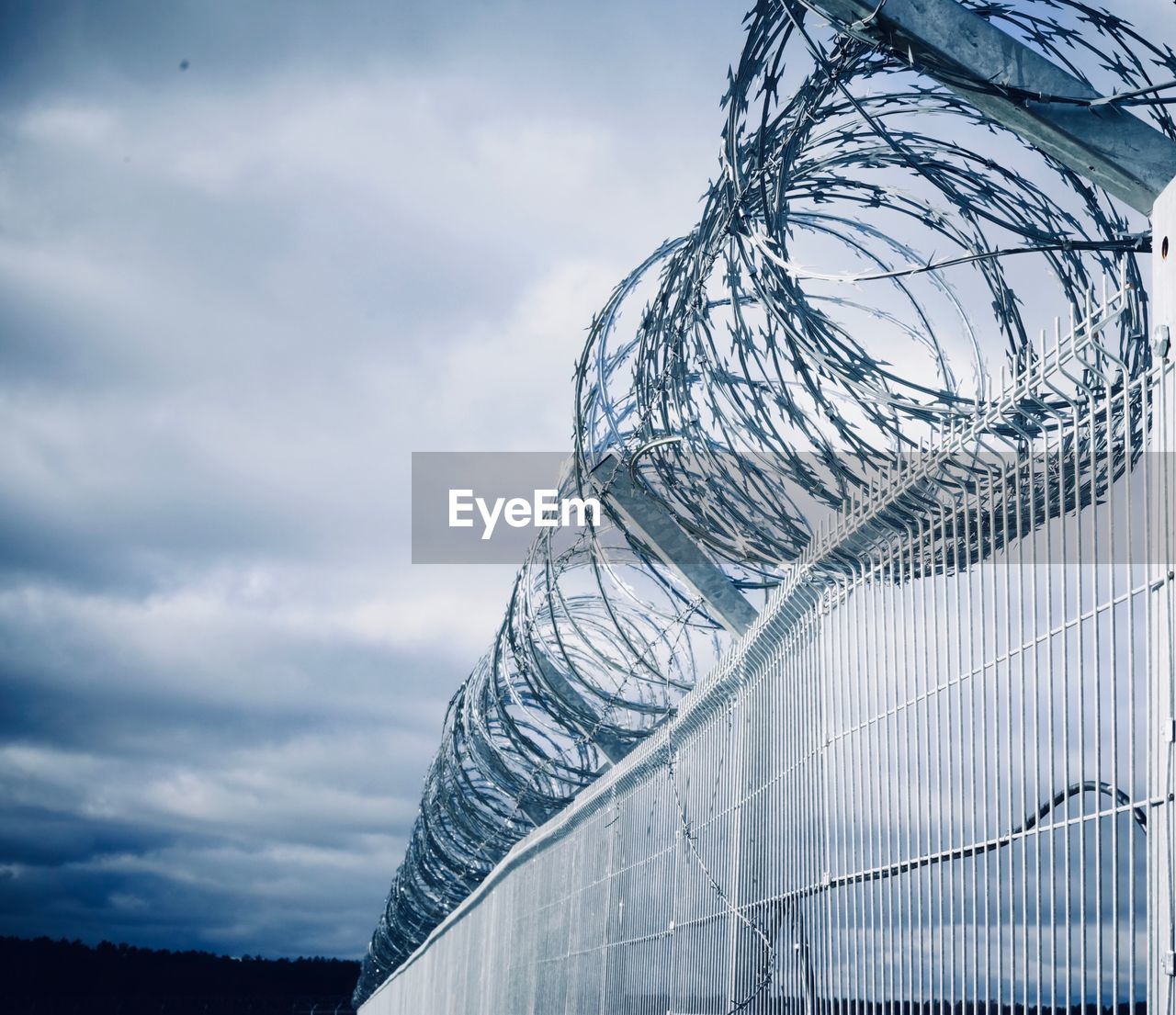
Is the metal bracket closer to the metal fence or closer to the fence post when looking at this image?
the metal fence

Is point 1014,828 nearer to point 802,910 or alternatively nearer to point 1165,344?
point 1165,344

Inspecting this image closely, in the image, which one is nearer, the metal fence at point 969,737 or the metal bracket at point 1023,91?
the metal fence at point 969,737

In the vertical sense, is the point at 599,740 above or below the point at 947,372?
below

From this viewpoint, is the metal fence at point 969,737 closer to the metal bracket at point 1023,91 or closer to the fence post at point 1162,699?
the fence post at point 1162,699

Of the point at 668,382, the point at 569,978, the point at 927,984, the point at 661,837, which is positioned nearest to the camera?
the point at 927,984

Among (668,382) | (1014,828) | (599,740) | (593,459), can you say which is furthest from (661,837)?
(1014,828)

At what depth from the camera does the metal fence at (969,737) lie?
293cm

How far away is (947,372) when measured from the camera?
536 cm

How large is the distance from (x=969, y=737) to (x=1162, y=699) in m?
0.73

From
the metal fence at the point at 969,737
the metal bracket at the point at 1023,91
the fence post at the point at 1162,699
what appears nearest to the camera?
the fence post at the point at 1162,699

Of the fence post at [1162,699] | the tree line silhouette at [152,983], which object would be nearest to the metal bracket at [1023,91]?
the fence post at [1162,699]

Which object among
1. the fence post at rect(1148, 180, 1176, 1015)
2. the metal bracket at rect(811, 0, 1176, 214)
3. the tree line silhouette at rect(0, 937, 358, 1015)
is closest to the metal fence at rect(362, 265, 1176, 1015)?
the fence post at rect(1148, 180, 1176, 1015)

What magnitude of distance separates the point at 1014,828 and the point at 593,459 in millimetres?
3133

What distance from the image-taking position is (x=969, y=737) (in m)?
3.54
